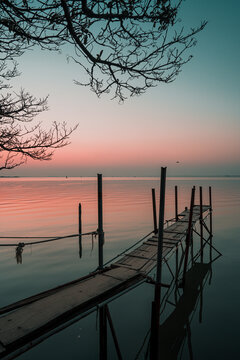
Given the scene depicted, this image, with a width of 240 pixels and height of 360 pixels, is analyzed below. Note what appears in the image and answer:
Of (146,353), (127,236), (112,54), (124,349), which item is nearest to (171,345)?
(146,353)

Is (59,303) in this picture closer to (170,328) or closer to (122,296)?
(170,328)

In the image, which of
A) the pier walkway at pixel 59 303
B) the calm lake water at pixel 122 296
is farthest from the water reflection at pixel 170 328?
the pier walkway at pixel 59 303

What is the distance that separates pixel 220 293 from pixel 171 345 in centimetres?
516

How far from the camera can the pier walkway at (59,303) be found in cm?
414

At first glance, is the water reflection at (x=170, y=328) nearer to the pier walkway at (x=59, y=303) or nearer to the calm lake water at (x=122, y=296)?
the calm lake water at (x=122, y=296)

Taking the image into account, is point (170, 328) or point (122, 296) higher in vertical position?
point (122, 296)

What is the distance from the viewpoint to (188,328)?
9344 mm

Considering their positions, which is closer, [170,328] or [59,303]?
[59,303]

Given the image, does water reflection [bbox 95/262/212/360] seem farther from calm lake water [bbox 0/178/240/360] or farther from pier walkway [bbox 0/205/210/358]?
pier walkway [bbox 0/205/210/358]

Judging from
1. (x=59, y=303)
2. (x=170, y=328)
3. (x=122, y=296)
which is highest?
(x=59, y=303)

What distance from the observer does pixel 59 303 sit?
520 centimetres

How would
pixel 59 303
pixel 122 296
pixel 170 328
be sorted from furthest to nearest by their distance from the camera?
pixel 122 296, pixel 170 328, pixel 59 303

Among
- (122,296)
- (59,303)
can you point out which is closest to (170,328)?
(122,296)

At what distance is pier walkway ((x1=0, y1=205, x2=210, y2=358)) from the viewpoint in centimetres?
414
